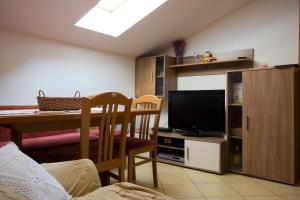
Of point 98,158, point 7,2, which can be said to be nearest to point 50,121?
point 98,158

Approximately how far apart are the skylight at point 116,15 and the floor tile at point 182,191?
2233 mm

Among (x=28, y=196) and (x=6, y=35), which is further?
(x=6, y=35)

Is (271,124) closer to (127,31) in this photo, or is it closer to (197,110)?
(197,110)

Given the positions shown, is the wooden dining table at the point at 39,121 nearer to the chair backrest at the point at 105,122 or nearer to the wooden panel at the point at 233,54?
the chair backrest at the point at 105,122

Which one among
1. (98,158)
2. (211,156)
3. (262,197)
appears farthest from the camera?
(211,156)

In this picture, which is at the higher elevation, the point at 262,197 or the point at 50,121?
the point at 50,121

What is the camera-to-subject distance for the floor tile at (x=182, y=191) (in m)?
2.39

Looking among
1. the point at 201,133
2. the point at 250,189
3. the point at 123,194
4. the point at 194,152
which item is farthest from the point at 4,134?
the point at 250,189

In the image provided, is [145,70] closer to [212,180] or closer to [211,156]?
[211,156]

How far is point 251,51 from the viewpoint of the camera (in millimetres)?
3371

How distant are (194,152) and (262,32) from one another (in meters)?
1.91

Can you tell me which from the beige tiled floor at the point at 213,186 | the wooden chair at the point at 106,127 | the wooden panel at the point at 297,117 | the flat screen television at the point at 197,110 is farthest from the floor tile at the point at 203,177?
the wooden chair at the point at 106,127

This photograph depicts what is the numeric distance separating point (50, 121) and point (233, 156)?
2.55m

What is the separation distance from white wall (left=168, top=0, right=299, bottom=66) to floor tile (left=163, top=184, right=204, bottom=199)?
1.96m
